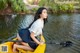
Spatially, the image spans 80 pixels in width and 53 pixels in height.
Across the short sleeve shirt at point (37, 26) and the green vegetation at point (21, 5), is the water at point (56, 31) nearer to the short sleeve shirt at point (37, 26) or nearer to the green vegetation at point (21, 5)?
the green vegetation at point (21, 5)

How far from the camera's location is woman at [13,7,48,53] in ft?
23.9

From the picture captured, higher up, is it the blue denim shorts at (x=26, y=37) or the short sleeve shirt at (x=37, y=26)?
the short sleeve shirt at (x=37, y=26)

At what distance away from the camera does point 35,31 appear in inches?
288

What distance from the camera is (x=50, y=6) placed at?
21781 millimetres

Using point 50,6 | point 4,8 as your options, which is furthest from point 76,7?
point 4,8

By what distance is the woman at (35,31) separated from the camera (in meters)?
7.29

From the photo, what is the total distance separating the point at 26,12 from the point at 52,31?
7434mm

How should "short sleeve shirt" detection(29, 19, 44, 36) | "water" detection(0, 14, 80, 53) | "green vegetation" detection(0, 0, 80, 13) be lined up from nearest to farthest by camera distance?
1. "short sleeve shirt" detection(29, 19, 44, 36)
2. "water" detection(0, 14, 80, 53)
3. "green vegetation" detection(0, 0, 80, 13)

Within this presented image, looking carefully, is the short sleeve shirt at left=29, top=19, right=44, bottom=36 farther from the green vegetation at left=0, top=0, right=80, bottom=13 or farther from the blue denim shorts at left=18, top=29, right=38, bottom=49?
the green vegetation at left=0, top=0, right=80, bottom=13


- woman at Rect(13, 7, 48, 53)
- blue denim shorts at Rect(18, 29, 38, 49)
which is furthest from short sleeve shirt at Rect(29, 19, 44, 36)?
blue denim shorts at Rect(18, 29, 38, 49)

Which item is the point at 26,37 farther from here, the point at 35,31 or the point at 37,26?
the point at 37,26

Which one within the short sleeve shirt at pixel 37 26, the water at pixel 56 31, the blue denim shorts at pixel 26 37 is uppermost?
the short sleeve shirt at pixel 37 26

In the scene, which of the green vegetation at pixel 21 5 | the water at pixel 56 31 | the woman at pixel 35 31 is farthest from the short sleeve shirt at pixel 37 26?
the green vegetation at pixel 21 5

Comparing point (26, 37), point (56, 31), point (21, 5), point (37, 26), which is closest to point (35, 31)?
point (37, 26)
